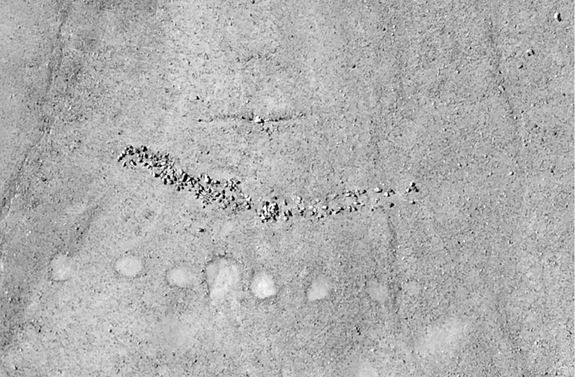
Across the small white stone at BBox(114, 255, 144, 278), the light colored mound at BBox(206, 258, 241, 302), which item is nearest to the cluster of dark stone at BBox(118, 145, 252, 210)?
the light colored mound at BBox(206, 258, 241, 302)

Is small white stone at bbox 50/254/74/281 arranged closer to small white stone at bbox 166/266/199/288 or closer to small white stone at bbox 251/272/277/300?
small white stone at bbox 166/266/199/288

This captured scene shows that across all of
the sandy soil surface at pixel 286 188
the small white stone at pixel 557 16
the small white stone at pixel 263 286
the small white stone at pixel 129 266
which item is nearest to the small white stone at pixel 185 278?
the sandy soil surface at pixel 286 188

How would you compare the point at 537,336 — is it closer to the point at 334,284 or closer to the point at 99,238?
the point at 334,284

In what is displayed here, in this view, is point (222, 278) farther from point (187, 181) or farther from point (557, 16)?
point (557, 16)

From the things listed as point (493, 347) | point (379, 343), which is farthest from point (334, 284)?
point (493, 347)

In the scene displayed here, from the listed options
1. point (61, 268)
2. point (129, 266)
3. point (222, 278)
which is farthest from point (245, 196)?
point (61, 268)

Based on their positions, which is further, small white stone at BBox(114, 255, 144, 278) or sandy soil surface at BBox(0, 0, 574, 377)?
small white stone at BBox(114, 255, 144, 278)
